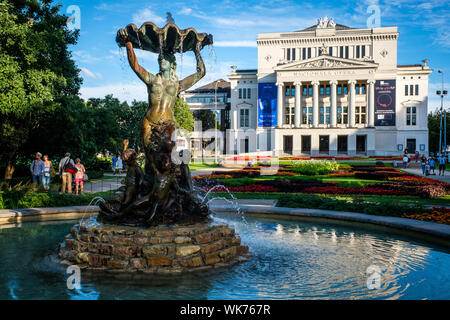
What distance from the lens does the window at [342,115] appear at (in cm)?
6356

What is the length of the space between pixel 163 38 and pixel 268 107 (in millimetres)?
57253

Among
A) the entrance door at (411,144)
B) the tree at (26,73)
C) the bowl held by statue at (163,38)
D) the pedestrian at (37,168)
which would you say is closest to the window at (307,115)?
the entrance door at (411,144)

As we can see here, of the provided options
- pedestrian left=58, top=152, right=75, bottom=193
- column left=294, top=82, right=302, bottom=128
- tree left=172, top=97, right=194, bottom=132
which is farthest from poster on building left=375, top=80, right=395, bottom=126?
pedestrian left=58, top=152, right=75, bottom=193

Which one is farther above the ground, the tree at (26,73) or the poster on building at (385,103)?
the poster on building at (385,103)

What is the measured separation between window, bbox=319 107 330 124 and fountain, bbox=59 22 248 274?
5847 cm

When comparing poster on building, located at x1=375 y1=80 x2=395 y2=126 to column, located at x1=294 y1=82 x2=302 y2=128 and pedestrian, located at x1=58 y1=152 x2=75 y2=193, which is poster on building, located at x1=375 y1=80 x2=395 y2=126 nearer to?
column, located at x1=294 y1=82 x2=302 y2=128

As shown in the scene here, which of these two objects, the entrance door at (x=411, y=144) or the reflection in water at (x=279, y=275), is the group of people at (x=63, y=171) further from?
the entrance door at (x=411, y=144)

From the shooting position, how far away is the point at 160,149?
6883mm

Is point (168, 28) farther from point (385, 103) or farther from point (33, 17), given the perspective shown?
point (385, 103)

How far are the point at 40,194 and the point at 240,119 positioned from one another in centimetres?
6151

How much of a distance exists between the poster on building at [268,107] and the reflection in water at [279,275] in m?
56.2

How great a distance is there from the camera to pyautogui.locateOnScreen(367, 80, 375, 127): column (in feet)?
197

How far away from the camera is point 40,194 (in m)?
12.0
